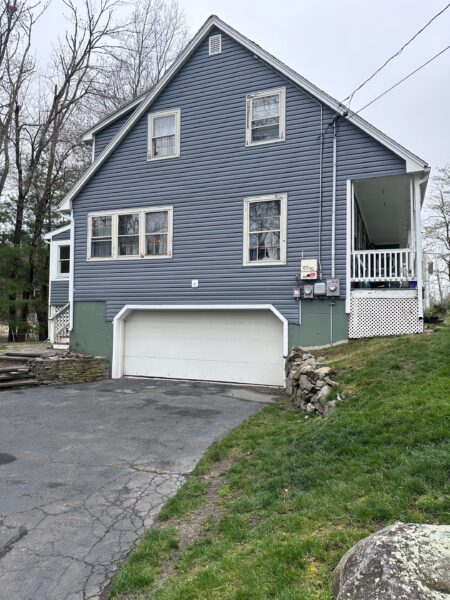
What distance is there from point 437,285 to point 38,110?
30488 millimetres

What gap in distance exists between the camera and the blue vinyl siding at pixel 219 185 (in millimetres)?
10062

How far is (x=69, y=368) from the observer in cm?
1153

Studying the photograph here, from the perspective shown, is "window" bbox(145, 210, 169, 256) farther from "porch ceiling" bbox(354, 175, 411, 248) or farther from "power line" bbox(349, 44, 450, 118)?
"power line" bbox(349, 44, 450, 118)

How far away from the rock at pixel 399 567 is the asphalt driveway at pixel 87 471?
1765mm

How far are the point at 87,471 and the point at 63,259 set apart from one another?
45.0 ft

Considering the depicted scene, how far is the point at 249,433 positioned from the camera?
6145 millimetres

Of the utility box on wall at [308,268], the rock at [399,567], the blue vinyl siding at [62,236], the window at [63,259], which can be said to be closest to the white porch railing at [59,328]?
the window at [63,259]

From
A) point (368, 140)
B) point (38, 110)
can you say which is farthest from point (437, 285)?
point (38, 110)

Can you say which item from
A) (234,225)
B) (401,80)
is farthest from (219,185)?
(401,80)

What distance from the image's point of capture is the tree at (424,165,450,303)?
990 inches

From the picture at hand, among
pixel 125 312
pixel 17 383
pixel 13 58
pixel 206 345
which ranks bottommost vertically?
pixel 17 383

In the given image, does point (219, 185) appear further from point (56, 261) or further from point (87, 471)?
point (56, 261)

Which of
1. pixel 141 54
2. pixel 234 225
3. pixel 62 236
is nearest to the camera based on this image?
pixel 234 225

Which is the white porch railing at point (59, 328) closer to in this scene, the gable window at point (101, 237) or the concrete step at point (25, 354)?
the concrete step at point (25, 354)
